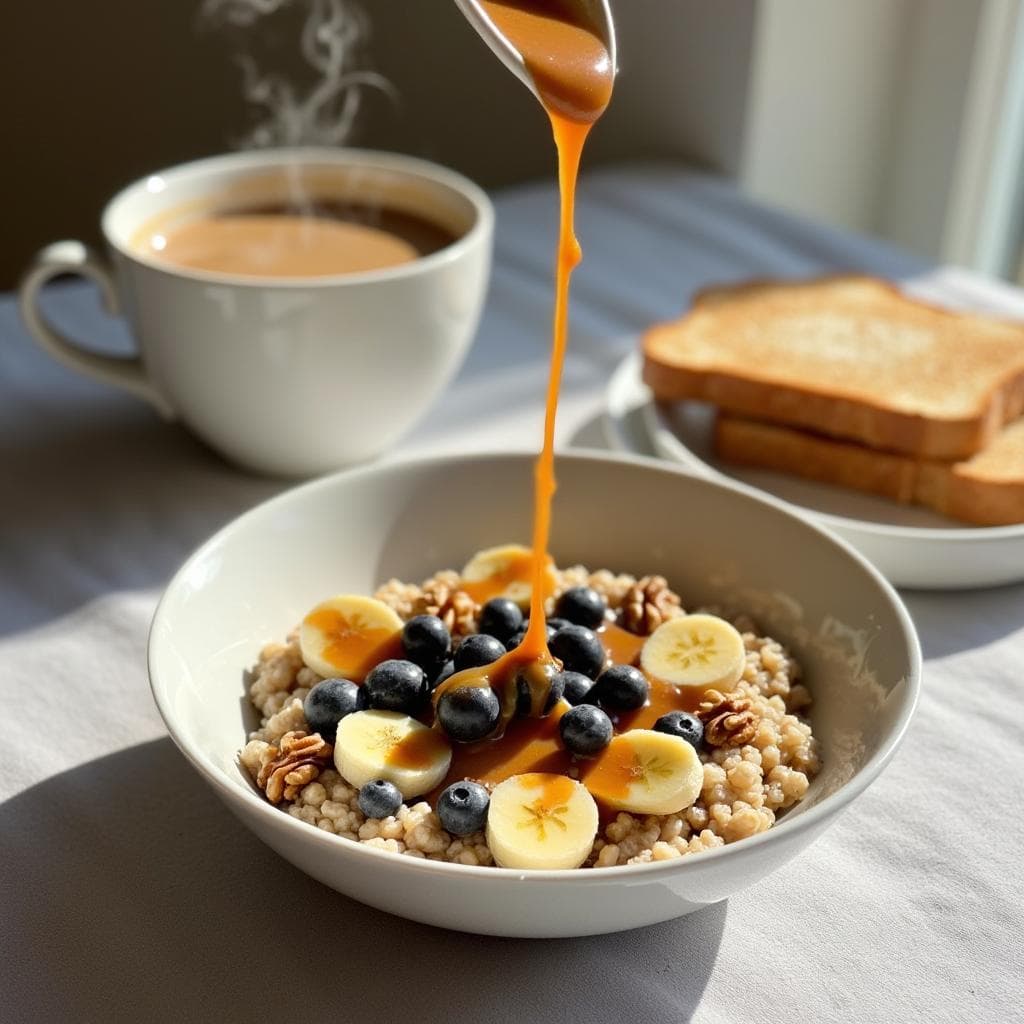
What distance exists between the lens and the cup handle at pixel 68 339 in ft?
4.08

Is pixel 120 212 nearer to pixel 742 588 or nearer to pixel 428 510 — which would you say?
pixel 428 510

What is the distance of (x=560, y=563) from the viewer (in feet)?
3.54

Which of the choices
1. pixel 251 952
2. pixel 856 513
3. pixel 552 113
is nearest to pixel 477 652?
pixel 251 952

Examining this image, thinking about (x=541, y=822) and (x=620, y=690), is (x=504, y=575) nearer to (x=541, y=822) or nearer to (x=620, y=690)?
(x=620, y=690)

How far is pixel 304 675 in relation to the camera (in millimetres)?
898

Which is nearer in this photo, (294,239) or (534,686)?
(534,686)

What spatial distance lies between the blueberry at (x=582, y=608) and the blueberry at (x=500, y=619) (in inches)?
1.5

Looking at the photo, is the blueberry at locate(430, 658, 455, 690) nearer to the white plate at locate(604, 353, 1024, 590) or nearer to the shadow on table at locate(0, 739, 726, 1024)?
the shadow on table at locate(0, 739, 726, 1024)

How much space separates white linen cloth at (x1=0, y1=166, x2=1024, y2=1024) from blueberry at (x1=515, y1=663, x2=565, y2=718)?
0.15 m

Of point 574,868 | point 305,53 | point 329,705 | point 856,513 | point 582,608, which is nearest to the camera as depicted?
point 574,868

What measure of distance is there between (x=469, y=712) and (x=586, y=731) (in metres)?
0.07

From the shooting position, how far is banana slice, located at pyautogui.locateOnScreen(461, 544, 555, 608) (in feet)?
3.22

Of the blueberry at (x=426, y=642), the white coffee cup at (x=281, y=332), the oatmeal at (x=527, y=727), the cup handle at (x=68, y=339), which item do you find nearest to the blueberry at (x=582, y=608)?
the oatmeal at (x=527, y=727)

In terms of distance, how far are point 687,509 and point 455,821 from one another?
1.24 feet
